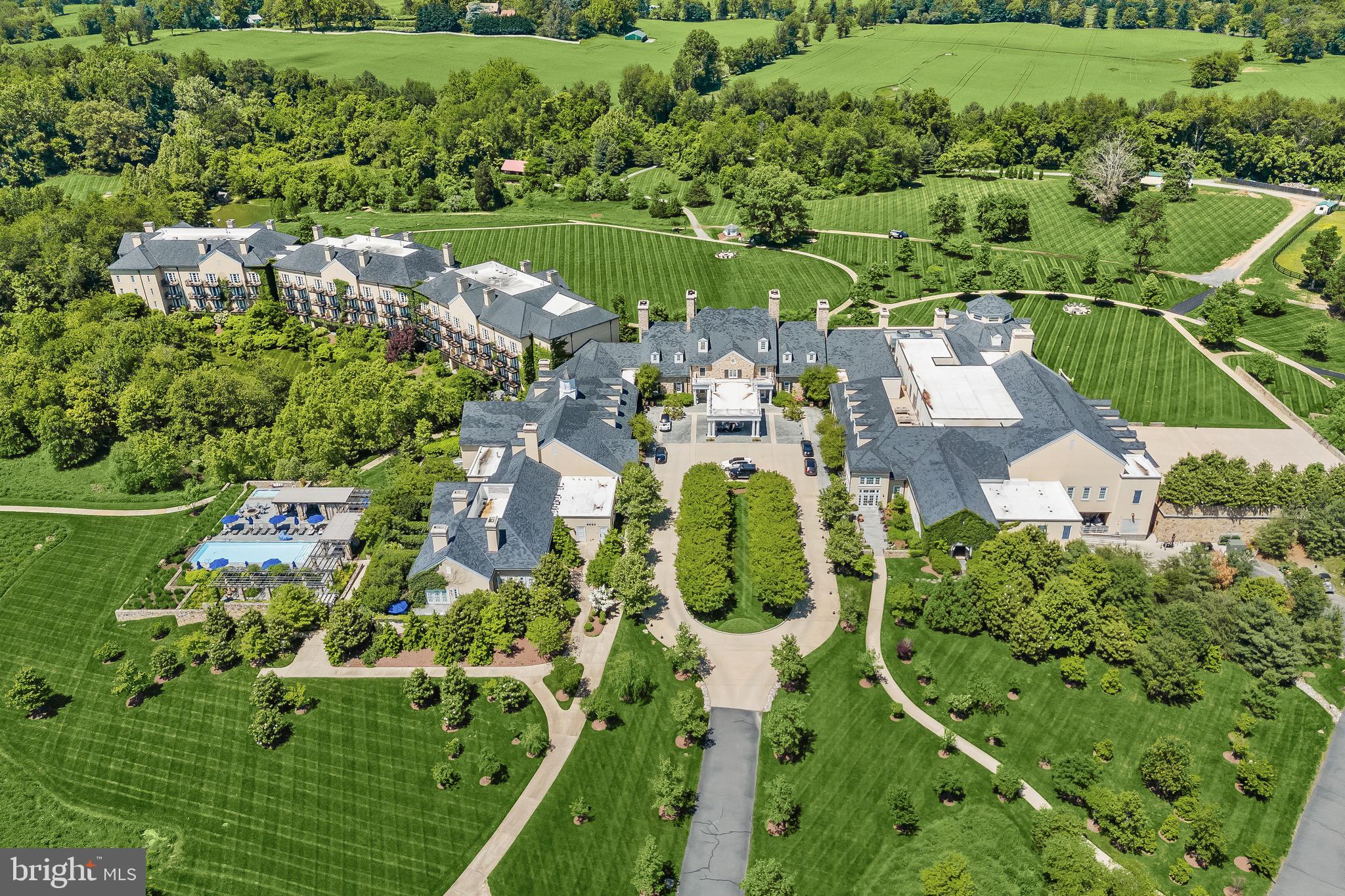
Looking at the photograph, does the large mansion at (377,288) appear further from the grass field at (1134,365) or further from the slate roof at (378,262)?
the grass field at (1134,365)

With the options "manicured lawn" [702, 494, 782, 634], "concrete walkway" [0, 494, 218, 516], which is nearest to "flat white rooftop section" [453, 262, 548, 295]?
"concrete walkway" [0, 494, 218, 516]

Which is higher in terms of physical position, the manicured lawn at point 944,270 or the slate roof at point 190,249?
the slate roof at point 190,249

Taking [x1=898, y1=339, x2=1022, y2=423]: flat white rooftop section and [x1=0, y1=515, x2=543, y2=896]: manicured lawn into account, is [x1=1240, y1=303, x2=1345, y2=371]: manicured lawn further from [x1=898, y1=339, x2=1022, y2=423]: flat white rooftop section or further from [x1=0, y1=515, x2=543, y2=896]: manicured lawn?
[x1=0, y1=515, x2=543, y2=896]: manicured lawn

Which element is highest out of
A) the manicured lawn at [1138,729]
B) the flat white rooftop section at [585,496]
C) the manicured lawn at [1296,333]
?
the manicured lawn at [1296,333]

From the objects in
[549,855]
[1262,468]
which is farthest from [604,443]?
[1262,468]

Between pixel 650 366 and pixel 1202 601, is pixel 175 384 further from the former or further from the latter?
pixel 1202 601

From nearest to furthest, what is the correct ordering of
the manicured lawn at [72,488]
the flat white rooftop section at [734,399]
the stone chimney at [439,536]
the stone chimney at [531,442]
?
the stone chimney at [439,536]
the stone chimney at [531,442]
the manicured lawn at [72,488]
the flat white rooftop section at [734,399]

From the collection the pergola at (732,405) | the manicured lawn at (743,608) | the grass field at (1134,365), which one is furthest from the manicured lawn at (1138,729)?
the grass field at (1134,365)
